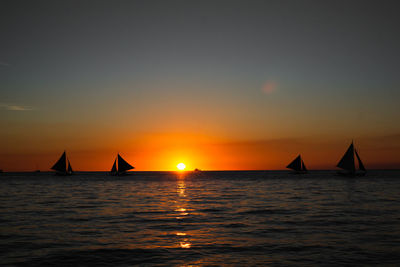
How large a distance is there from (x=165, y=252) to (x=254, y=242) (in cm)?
539

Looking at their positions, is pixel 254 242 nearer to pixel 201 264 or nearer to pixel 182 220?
pixel 201 264

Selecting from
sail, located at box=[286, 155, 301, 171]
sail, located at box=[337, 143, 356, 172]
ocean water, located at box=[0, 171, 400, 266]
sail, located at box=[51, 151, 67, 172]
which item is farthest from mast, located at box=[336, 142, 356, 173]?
sail, located at box=[51, 151, 67, 172]

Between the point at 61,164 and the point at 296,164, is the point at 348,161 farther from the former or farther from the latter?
the point at 61,164

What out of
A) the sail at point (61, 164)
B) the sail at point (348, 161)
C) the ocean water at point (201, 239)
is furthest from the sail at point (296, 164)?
the ocean water at point (201, 239)

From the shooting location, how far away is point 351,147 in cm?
11050

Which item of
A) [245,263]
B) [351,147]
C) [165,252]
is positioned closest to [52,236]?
[165,252]

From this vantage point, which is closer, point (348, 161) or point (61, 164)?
point (348, 161)

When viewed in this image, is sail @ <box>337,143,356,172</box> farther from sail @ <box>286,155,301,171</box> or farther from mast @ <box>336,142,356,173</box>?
sail @ <box>286,155,301,171</box>

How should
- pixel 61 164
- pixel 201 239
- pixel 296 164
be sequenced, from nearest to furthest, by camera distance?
pixel 201 239, pixel 61 164, pixel 296 164

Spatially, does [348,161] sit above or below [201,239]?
above

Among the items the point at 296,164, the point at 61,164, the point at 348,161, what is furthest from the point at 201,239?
the point at 296,164

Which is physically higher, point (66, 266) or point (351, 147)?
point (351, 147)

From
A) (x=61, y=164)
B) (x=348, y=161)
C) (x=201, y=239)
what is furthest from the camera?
(x=61, y=164)

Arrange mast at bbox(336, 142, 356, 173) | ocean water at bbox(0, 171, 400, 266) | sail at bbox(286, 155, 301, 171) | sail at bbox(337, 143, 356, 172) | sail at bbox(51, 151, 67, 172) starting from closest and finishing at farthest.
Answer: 1. ocean water at bbox(0, 171, 400, 266)
2. mast at bbox(336, 142, 356, 173)
3. sail at bbox(337, 143, 356, 172)
4. sail at bbox(51, 151, 67, 172)
5. sail at bbox(286, 155, 301, 171)
